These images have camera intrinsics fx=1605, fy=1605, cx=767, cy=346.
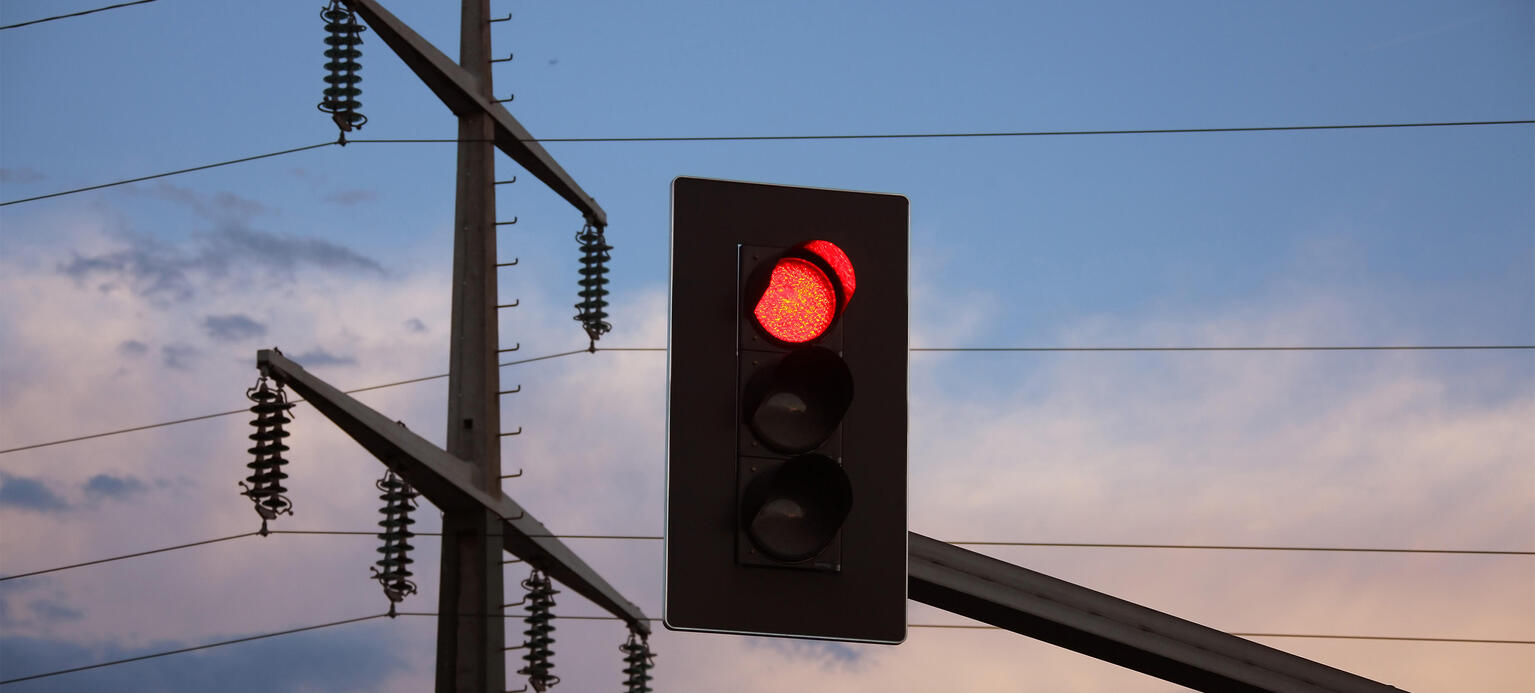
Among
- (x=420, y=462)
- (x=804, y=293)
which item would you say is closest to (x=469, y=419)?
(x=420, y=462)

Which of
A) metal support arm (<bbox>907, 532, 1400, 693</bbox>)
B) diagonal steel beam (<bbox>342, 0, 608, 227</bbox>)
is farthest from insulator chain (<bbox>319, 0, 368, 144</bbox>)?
metal support arm (<bbox>907, 532, 1400, 693</bbox>)

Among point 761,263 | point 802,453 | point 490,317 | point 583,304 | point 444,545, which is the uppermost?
point 583,304

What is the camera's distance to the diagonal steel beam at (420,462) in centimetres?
1475

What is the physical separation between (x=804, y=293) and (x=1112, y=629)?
2852mm

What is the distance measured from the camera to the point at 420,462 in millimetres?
15344

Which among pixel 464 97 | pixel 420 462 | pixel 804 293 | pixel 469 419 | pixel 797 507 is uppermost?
pixel 464 97

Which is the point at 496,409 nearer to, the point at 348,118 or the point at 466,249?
the point at 466,249

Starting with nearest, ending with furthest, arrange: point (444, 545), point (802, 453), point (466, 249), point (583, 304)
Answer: point (802, 453) → point (444, 545) → point (466, 249) → point (583, 304)

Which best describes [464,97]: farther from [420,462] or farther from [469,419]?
[420,462]

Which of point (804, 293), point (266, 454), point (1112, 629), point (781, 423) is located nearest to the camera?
point (781, 423)

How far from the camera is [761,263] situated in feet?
16.0

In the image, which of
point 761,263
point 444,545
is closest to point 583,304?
point 444,545

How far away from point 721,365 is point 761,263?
0.34 meters

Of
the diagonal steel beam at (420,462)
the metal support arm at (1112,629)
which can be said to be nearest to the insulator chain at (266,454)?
the diagonal steel beam at (420,462)
